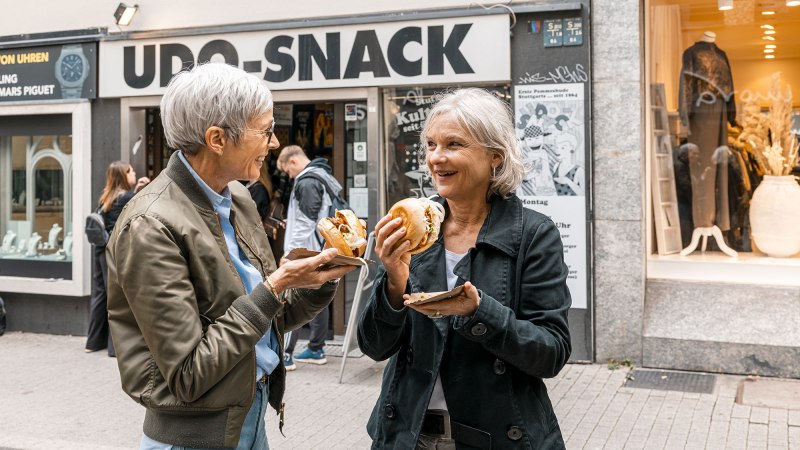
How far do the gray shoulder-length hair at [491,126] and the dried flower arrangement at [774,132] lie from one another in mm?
6498

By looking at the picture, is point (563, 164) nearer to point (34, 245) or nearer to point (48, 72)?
point (48, 72)

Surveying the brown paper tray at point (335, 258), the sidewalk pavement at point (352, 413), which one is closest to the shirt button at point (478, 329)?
the brown paper tray at point (335, 258)

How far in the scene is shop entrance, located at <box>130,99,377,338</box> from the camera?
9.23 metres

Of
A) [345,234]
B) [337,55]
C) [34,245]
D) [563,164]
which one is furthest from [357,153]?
[345,234]

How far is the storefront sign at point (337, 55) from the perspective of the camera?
836 cm

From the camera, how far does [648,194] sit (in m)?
8.41

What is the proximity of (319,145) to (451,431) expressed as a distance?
7.35m

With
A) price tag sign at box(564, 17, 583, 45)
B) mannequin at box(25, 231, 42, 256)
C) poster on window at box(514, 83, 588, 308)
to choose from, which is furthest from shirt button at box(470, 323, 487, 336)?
mannequin at box(25, 231, 42, 256)

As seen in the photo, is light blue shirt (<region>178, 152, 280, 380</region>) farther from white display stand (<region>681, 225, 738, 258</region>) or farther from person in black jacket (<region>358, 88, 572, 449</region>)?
white display stand (<region>681, 225, 738, 258</region>)

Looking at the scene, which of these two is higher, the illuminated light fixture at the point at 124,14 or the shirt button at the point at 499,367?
the illuminated light fixture at the point at 124,14

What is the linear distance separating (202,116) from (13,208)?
30.8ft

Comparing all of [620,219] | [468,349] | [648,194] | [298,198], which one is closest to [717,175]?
[648,194]

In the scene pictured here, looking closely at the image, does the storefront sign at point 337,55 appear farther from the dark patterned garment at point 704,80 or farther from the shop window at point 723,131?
the dark patterned garment at point 704,80

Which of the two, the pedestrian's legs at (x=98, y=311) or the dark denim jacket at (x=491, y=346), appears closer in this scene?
the dark denim jacket at (x=491, y=346)
